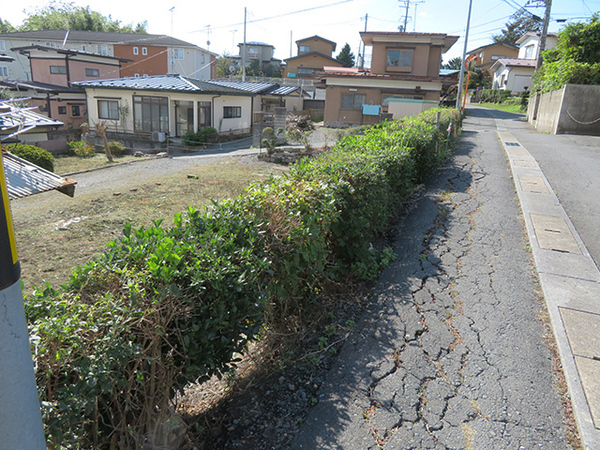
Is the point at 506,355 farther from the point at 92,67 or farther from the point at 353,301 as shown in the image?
the point at 92,67

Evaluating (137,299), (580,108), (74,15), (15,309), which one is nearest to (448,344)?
(137,299)

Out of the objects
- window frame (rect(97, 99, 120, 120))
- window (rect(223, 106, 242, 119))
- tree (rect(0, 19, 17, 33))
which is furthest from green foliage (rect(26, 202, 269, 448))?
tree (rect(0, 19, 17, 33))

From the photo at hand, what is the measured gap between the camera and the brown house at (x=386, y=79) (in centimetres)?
3042

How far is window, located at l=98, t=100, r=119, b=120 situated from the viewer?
28.6 meters

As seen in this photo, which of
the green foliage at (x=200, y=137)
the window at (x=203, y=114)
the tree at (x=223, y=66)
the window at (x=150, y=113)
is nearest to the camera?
the green foliage at (x=200, y=137)

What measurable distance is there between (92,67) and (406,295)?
39.1m

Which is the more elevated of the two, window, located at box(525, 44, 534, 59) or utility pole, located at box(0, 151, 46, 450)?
window, located at box(525, 44, 534, 59)

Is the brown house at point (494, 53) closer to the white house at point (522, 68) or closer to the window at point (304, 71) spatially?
the white house at point (522, 68)

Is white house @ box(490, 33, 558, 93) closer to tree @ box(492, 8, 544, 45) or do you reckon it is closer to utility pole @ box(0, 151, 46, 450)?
tree @ box(492, 8, 544, 45)

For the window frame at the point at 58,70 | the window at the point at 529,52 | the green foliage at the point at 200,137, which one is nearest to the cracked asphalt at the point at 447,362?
the green foliage at the point at 200,137

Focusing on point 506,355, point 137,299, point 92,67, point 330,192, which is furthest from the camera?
point 92,67

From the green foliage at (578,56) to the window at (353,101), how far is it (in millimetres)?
13586

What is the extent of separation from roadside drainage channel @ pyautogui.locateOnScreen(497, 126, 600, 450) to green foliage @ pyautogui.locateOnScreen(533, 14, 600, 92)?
12.6 metres

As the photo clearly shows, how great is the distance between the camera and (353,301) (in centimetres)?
473
